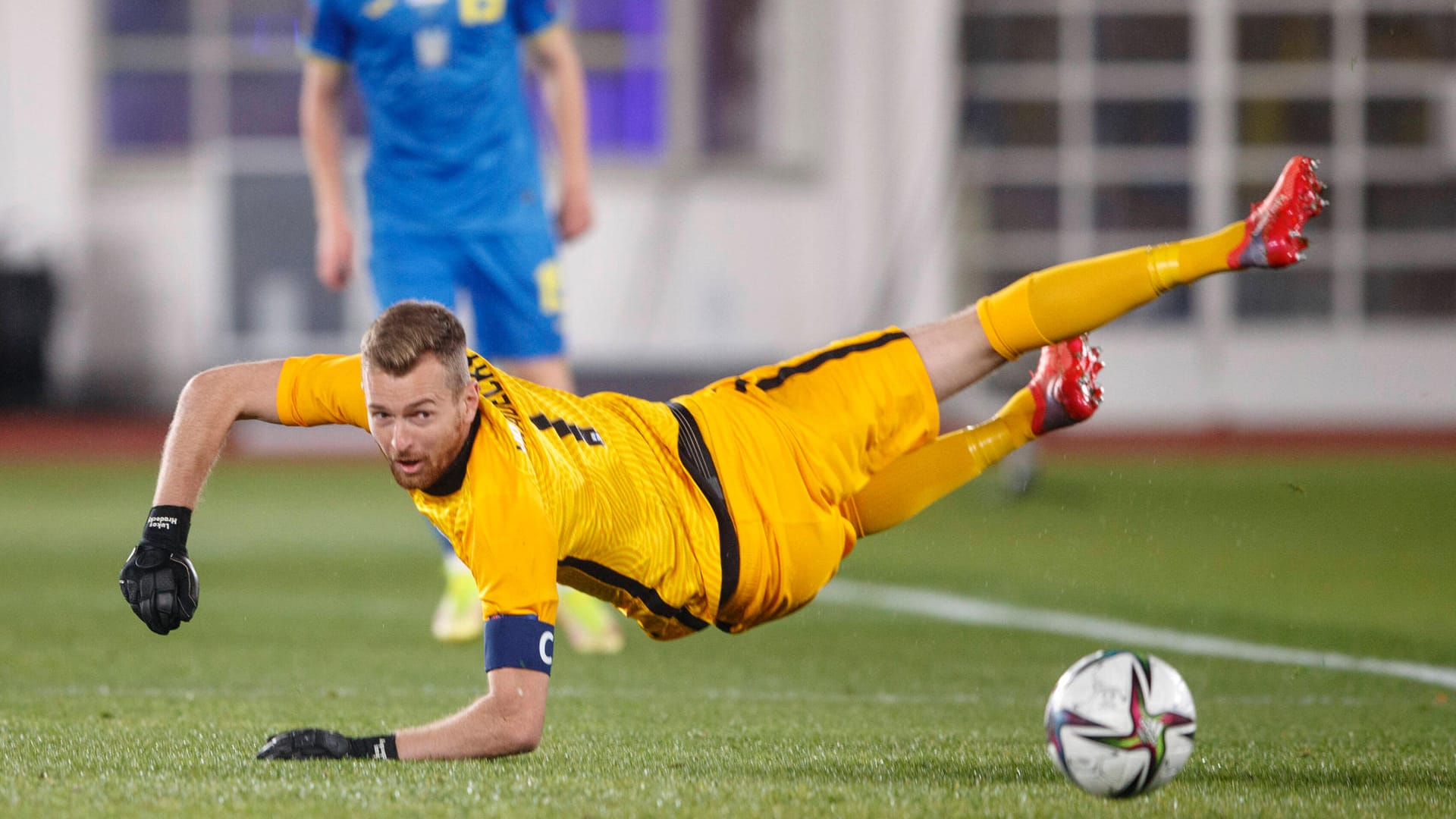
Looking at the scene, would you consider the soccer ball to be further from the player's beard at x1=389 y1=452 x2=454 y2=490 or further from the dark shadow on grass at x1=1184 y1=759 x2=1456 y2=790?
the player's beard at x1=389 y1=452 x2=454 y2=490

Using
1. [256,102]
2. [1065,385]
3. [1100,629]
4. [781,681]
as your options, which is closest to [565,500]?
[1065,385]

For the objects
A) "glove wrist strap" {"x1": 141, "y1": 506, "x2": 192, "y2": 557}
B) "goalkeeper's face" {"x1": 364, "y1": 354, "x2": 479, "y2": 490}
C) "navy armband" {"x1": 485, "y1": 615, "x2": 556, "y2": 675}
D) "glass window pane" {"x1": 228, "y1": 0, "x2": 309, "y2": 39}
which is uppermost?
"glass window pane" {"x1": 228, "y1": 0, "x2": 309, "y2": 39}

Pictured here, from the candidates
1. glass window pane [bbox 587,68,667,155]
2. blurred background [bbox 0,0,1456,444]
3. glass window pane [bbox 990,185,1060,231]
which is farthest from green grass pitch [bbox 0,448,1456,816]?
glass window pane [bbox 587,68,667,155]

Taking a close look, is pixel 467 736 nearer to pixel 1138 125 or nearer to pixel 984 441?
pixel 984 441

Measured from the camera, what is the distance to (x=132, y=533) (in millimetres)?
9992

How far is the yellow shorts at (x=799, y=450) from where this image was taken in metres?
4.08

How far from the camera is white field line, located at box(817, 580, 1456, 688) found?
555 centimetres

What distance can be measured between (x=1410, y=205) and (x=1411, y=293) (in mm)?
835

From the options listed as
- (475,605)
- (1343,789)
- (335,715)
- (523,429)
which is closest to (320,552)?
(475,605)

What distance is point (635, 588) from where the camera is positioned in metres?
3.89

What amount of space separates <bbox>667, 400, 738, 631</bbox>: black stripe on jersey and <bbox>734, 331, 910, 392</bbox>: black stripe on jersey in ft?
1.21

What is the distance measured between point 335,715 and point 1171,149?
47.4 feet

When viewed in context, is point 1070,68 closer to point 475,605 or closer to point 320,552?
point 320,552

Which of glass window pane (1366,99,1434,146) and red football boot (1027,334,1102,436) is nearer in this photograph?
red football boot (1027,334,1102,436)
